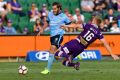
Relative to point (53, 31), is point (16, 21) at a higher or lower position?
lower

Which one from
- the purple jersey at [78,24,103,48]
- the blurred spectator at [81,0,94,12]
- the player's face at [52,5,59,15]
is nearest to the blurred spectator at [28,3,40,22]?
the blurred spectator at [81,0,94,12]

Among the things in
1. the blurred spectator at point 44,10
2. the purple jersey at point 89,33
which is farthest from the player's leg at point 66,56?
the blurred spectator at point 44,10

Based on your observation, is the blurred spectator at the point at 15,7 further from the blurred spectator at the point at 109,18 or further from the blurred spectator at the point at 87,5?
the blurred spectator at the point at 109,18

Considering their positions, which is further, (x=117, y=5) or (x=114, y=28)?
(x=117, y=5)

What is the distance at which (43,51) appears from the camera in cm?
2405

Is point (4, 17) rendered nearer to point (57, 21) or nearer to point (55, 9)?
point (57, 21)

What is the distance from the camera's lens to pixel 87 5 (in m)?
27.7

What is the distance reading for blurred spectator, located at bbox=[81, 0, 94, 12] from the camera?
2759 cm

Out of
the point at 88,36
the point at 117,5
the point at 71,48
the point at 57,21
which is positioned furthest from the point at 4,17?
the point at 88,36

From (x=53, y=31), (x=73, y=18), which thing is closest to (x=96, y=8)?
(x=73, y=18)

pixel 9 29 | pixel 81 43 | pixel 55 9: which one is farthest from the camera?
pixel 9 29

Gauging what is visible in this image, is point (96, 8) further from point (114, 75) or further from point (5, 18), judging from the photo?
point (114, 75)

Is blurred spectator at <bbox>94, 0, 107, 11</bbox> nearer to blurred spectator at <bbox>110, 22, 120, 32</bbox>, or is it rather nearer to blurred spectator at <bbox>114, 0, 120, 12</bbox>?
blurred spectator at <bbox>114, 0, 120, 12</bbox>

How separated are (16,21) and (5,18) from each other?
0.98 m
